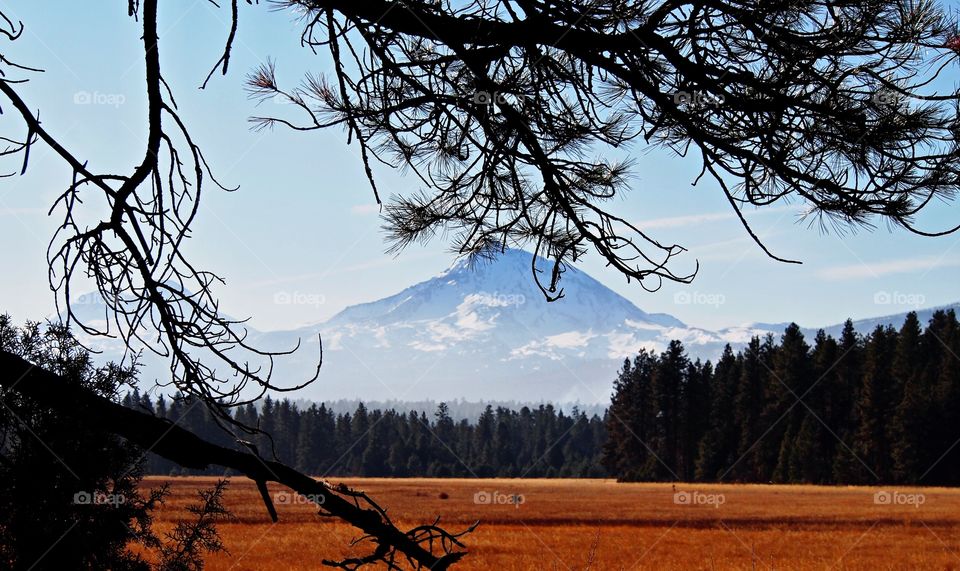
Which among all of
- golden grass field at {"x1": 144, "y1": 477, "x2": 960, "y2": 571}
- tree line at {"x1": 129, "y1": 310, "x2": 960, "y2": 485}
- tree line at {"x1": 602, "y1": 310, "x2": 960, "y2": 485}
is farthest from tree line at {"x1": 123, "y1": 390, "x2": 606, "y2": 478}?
golden grass field at {"x1": 144, "y1": 477, "x2": 960, "y2": 571}

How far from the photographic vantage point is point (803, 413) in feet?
224

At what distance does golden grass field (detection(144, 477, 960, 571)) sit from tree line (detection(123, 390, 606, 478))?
56.0 m

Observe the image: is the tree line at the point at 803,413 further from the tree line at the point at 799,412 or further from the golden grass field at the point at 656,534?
the golden grass field at the point at 656,534

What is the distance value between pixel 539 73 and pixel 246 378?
6.13ft

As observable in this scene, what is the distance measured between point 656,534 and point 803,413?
43.5 m

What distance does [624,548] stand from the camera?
2453cm

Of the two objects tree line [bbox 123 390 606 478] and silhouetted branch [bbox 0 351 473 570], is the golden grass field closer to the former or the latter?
silhouetted branch [bbox 0 351 473 570]

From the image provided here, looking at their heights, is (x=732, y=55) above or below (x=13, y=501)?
above

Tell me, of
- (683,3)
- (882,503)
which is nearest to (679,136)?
(683,3)

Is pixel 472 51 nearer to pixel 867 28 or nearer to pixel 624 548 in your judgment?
pixel 867 28

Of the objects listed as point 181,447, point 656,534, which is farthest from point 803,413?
point 181,447

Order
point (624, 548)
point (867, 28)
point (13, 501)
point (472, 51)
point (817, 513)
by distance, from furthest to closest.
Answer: point (817, 513) < point (624, 548) < point (13, 501) < point (867, 28) < point (472, 51)

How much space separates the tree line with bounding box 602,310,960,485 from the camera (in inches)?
2426

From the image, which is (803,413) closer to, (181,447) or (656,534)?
(656,534)
